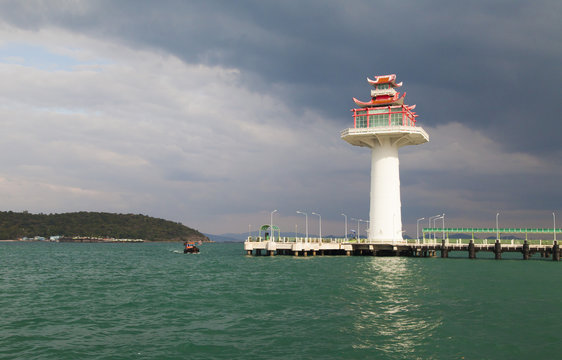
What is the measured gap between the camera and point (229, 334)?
2517 cm

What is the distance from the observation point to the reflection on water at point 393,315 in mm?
23469

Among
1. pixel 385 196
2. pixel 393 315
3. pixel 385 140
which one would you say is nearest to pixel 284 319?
pixel 393 315

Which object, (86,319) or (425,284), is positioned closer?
(86,319)

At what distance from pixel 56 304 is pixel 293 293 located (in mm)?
18981

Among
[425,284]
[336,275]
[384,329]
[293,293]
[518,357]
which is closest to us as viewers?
[518,357]

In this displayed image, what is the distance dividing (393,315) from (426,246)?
201 ft

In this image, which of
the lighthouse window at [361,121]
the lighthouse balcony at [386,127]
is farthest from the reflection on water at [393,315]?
the lighthouse window at [361,121]

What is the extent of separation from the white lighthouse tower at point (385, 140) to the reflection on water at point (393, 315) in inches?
1436

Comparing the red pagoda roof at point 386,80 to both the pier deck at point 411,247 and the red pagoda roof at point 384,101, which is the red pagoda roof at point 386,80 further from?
the pier deck at point 411,247

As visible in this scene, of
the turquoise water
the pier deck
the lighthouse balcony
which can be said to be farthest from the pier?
Answer: the turquoise water

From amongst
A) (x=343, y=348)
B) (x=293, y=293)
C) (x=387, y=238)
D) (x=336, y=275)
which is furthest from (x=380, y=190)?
(x=343, y=348)

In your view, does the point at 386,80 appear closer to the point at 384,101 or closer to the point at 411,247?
the point at 384,101

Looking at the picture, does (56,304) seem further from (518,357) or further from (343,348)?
(518,357)

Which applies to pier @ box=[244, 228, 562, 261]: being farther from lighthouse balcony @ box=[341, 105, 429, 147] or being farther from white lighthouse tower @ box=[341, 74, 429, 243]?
lighthouse balcony @ box=[341, 105, 429, 147]
